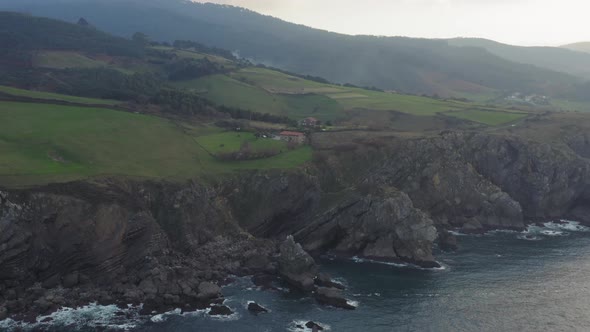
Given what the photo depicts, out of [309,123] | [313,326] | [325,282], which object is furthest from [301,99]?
[313,326]

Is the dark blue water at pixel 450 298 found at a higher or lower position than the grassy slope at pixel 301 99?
lower

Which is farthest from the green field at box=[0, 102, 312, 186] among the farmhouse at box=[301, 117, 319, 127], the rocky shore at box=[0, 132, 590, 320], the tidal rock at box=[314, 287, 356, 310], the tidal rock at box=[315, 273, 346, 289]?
the tidal rock at box=[314, 287, 356, 310]

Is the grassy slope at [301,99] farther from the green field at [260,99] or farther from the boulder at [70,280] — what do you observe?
the boulder at [70,280]

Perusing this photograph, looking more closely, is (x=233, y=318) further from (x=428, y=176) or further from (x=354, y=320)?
(x=428, y=176)

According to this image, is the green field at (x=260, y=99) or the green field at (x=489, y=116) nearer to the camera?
the green field at (x=489, y=116)

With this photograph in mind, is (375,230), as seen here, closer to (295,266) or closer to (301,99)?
(295,266)

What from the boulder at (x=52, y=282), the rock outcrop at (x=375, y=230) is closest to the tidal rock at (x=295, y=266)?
the rock outcrop at (x=375, y=230)
